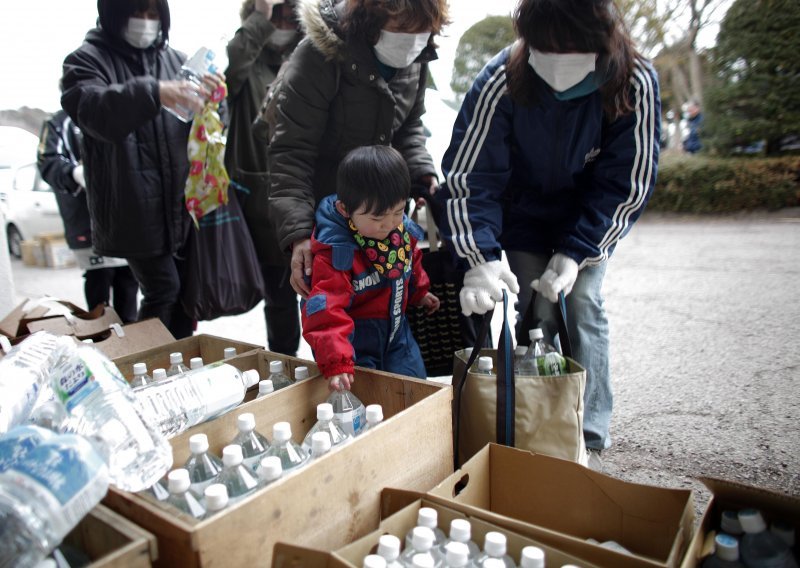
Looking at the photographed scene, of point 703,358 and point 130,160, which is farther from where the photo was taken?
point 703,358

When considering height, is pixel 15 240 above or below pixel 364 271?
below

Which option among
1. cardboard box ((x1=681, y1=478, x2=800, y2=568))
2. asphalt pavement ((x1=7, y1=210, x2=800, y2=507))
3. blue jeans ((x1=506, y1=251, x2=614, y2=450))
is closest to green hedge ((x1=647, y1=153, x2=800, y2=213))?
asphalt pavement ((x1=7, y1=210, x2=800, y2=507))

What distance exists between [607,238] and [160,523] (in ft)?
5.13

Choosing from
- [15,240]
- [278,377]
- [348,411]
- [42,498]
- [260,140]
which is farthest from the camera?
[15,240]

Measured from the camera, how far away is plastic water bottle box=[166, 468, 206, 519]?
51.2 inches

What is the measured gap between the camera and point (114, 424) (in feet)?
4.30

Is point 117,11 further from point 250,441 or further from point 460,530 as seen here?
point 460,530

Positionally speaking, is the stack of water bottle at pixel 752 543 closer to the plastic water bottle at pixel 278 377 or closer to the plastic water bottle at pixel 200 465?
the plastic water bottle at pixel 200 465

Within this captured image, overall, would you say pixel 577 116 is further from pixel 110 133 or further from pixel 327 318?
pixel 110 133

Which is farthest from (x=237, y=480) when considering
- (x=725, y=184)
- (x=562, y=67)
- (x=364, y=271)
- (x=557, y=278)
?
(x=725, y=184)

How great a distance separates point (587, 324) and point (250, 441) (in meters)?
1.21

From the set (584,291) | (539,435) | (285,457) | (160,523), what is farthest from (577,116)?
(160,523)

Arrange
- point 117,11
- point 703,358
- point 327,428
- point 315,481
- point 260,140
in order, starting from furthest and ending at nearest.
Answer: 1. point 703,358
2. point 260,140
3. point 117,11
4. point 327,428
5. point 315,481

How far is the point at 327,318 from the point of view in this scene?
1.79 meters
